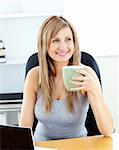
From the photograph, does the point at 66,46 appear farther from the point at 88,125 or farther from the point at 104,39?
the point at 104,39

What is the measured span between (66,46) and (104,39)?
120 cm

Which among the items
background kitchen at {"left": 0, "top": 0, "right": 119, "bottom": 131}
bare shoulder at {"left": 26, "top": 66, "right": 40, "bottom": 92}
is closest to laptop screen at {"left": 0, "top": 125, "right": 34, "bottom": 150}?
bare shoulder at {"left": 26, "top": 66, "right": 40, "bottom": 92}

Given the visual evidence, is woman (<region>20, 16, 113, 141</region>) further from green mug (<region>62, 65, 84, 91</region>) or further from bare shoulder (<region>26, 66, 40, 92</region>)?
green mug (<region>62, 65, 84, 91</region>)

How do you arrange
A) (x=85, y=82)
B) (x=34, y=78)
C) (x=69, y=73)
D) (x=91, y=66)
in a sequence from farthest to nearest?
1. (x=91, y=66)
2. (x=34, y=78)
3. (x=85, y=82)
4. (x=69, y=73)

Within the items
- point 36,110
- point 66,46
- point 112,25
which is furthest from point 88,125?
point 112,25

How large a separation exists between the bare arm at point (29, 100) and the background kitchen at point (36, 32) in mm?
914

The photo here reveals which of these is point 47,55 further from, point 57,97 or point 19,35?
point 19,35

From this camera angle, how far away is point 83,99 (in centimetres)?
173

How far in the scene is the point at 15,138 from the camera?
1127mm

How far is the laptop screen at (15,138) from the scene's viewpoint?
1.13m

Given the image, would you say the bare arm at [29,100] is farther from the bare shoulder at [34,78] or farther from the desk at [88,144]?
the desk at [88,144]

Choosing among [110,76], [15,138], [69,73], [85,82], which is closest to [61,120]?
[85,82]

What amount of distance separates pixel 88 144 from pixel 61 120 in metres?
0.26

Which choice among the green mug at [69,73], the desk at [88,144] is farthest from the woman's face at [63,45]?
the desk at [88,144]
